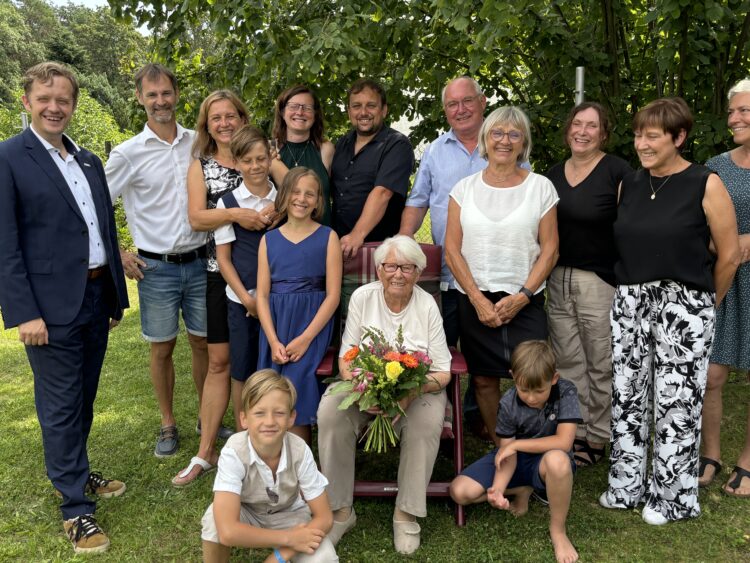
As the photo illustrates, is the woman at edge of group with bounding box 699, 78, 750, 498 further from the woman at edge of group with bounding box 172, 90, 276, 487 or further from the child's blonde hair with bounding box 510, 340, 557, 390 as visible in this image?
the woman at edge of group with bounding box 172, 90, 276, 487

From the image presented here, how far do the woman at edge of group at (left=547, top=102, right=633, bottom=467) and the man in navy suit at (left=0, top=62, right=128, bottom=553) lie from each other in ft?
8.10

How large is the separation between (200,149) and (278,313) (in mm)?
1129

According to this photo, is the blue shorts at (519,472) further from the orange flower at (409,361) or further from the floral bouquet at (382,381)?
the orange flower at (409,361)

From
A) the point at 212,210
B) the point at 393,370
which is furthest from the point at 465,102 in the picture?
the point at 393,370

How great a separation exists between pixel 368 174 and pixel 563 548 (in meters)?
2.36

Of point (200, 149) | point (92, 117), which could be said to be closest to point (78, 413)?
point (200, 149)

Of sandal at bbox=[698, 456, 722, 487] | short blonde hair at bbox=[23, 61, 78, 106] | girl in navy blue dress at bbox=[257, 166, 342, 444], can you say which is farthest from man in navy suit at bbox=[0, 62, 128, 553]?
sandal at bbox=[698, 456, 722, 487]

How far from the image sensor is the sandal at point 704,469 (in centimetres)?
388

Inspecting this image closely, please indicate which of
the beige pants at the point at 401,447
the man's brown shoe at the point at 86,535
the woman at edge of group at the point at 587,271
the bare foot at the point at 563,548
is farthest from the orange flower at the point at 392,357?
the man's brown shoe at the point at 86,535

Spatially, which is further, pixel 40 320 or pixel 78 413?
pixel 78 413

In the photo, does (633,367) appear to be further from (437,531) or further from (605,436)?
(437,531)

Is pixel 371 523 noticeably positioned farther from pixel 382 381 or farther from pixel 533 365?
pixel 533 365

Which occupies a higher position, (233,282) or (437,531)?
(233,282)

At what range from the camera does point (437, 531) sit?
3508 mm
